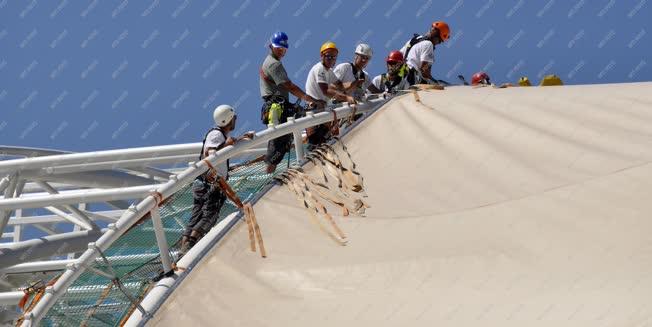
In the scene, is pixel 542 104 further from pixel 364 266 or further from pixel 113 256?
pixel 113 256

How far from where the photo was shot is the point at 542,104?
14.3 m

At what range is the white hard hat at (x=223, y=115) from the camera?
43.5 ft

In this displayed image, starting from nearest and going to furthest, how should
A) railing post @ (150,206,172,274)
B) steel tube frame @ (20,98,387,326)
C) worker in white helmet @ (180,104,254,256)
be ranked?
steel tube frame @ (20,98,387,326) → railing post @ (150,206,172,274) → worker in white helmet @ (180,104,254,256)

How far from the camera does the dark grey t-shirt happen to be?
15.5 metres

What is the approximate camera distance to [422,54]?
17.3 meters

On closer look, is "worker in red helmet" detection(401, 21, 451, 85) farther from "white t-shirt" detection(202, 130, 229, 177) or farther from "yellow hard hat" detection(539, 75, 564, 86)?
"white t-shirt" detection(202, 130, 229, 177)

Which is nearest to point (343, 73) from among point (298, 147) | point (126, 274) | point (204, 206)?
point (298, 147)

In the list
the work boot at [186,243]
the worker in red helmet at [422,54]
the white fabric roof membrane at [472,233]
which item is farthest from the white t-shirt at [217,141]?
the worker in red helmet at [422,54]

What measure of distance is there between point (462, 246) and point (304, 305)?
1.69 meters

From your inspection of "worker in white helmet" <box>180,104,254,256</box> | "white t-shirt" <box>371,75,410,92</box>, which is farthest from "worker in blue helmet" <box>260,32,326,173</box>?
"worker in white helmet" <box>180,104,254,256</box>

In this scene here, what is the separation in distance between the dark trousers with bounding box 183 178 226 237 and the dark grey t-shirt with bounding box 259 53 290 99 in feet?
9.51

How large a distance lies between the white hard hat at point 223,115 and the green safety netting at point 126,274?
85 cm

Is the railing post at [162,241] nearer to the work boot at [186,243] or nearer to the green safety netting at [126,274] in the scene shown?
the green safety netting at [126,274]

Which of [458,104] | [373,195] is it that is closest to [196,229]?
[373,195]
